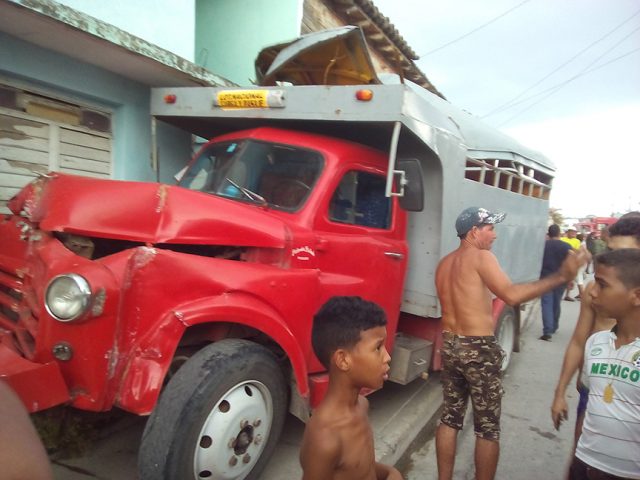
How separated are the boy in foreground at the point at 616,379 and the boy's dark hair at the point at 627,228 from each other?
1.94 feet

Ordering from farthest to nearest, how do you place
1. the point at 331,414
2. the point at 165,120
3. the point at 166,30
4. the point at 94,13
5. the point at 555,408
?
the point at 166,30
the point at 94,13
the point at 165,120
the point at 555,408
the point at 331,414

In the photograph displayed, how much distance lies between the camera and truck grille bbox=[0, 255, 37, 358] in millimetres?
2068

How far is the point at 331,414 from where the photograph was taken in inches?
61.0

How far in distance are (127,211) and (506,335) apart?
448cm

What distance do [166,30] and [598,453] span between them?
5814mm

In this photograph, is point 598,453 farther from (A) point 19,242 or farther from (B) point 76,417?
(A) point 19,242

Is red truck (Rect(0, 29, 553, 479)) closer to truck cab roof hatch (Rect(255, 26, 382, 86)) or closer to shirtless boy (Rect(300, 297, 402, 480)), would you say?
truck cab roof hatch (Rect(255, 26, 382, 86))

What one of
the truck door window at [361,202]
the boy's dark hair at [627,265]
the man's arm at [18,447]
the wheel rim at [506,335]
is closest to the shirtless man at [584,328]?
the boy's dark hair at [627,265]

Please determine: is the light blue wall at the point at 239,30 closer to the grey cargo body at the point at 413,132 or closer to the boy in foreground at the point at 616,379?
the grey cargo body at the point at 413,132

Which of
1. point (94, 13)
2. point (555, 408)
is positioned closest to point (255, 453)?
point (555, 408)

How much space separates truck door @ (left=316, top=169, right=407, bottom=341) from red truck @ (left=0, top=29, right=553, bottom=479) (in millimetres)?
14

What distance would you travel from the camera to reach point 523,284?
2.48m

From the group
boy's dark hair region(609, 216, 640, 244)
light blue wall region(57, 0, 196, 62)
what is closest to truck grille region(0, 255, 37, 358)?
boy's dark hair region(609, 216, 640, 244)

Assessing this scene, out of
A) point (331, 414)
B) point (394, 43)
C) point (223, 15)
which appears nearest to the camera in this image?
point (331, 414)
